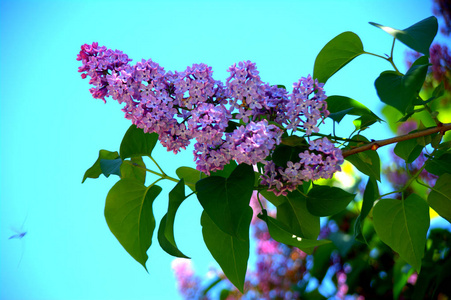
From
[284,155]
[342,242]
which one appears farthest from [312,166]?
[342,242]

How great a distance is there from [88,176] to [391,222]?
312mm

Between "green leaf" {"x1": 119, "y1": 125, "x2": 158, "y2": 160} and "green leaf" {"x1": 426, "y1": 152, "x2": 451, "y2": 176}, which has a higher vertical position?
"green leaf" {"x1": 119, "y1": 125, "x2": 158, "y2": 160}

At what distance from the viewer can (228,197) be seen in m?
0.36

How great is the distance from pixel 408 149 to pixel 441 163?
0.05 metres

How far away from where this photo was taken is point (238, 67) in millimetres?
365

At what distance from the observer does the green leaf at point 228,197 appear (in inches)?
13.8

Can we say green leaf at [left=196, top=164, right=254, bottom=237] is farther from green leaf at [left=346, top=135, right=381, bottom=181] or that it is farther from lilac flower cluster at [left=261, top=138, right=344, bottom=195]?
green leaf at [left=346, top=135, right=381, bottom=181]

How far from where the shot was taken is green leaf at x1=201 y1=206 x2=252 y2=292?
1.35 ft

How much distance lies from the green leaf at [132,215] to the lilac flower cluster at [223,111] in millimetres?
79

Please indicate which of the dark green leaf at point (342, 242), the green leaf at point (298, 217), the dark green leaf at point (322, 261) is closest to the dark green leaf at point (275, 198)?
the green leaf at point (298, 217)

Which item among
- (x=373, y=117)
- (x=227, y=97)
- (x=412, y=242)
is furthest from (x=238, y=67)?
(x=412, y=242)

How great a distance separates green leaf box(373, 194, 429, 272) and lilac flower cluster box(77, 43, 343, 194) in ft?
0.43

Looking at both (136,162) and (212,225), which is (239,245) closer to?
(212,225)

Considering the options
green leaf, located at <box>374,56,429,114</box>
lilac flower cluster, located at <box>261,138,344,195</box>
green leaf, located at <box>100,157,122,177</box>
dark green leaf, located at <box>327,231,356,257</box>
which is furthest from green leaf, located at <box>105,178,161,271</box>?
dark green leaf, located at <box>327,231,356,257</box>
